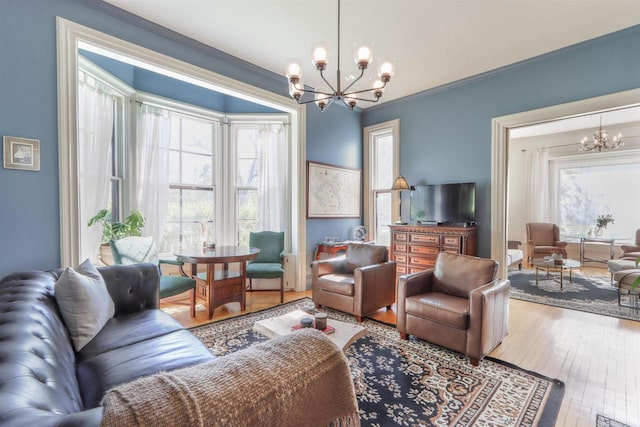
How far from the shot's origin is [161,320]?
2098mm

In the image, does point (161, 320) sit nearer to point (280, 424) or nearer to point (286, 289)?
point (280, 424)

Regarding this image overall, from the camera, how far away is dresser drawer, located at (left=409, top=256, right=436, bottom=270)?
4.15 meters

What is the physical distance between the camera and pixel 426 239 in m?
4.23

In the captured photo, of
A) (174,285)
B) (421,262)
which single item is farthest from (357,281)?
(174,285)

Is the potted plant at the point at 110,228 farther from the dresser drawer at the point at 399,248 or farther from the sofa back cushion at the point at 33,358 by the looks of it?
the dresser drawer at the point at 399,248

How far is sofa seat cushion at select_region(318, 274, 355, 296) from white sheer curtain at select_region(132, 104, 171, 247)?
237 cm

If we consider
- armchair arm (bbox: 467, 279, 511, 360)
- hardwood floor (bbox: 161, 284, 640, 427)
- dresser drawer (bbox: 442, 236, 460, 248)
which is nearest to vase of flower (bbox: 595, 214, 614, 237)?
hardwood floor (bbox: 161, 284, 640, 427)

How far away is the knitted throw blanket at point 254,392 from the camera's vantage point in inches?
22.0

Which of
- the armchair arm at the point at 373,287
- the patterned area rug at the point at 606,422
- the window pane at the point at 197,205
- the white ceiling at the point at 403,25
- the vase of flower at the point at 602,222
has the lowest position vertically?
the patterned area rug at the point at 606,422

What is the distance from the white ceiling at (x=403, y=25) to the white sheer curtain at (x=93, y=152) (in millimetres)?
1085

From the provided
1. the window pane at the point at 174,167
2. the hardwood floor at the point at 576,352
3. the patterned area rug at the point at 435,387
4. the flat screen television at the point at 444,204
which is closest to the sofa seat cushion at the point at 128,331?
the patterned area rug at the point at 435,387

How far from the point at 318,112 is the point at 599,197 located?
6507 millimetres

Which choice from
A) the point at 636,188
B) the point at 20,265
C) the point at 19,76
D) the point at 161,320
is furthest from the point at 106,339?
the point at 636,188

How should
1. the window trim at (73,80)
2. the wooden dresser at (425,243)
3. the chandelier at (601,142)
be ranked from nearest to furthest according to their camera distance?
1. the window trim at (73,80)
2. the wooden dresser at (425,243)
3. the chandelier at (601,142)
